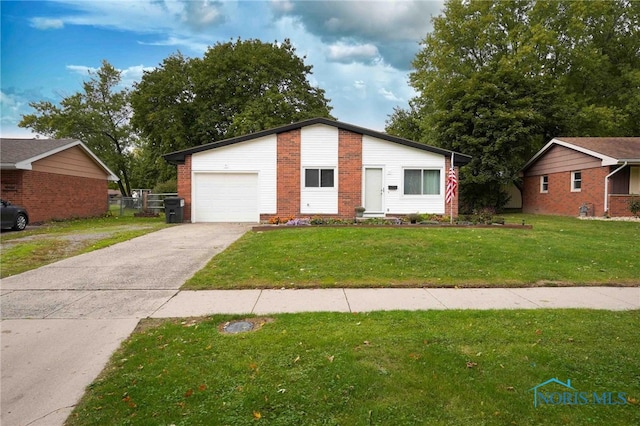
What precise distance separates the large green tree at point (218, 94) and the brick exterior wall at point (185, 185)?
47.1 ft

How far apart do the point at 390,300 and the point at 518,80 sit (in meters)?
23.2

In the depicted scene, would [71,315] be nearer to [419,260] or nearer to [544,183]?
[419,260]

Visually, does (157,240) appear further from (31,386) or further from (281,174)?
(31,386)

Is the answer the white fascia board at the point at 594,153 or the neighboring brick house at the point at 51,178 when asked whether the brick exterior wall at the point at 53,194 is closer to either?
the neighboring brick house at the point at 51,178

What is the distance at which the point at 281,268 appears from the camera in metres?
7.18

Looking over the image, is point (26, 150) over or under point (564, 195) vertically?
over

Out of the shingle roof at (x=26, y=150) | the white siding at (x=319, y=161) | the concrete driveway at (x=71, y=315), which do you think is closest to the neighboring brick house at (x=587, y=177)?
the white siding at (x=319, y=161)

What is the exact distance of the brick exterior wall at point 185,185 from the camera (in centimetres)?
1598

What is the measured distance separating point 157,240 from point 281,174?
6.30 meters

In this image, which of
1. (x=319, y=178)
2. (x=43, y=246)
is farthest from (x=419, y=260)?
(x=43, y=246)

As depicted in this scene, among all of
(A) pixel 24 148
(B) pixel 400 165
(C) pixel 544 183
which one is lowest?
(C) pixel 544 183

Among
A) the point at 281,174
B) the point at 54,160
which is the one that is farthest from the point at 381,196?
the point at 54,160

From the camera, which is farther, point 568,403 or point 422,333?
point 422,333

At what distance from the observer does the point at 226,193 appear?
16188mm
